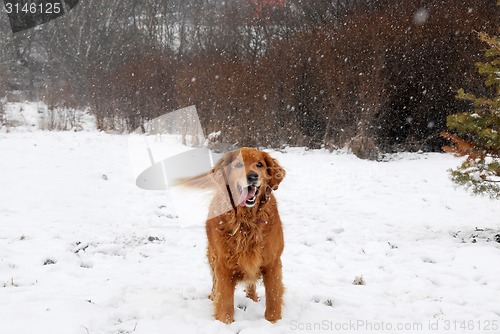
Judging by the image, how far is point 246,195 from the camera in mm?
2857

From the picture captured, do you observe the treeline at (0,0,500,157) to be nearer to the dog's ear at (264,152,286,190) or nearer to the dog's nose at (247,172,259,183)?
the dog's ear at (264,152,286,190)

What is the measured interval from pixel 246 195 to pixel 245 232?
10.8 inches

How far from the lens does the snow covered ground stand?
3.00m

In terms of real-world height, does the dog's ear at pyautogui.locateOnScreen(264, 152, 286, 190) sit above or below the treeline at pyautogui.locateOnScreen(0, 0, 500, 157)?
below

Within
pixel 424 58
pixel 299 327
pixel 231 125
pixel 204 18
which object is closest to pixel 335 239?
pixel 299 327

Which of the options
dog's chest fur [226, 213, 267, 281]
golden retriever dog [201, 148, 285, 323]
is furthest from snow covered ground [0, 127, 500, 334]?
dog's chest fur [226, 213, 267, 281]

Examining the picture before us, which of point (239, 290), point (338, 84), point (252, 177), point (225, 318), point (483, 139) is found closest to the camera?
point (252, 177)

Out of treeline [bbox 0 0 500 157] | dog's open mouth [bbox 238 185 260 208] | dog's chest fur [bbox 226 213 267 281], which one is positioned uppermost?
treeline [bbox 0 0 500 157]

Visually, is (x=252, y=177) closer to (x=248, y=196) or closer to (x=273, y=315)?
(x=248, y=196)

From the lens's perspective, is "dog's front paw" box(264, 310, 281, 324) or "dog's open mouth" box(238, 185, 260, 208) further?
"dog's front paw" box(264, 310, 281, 324)

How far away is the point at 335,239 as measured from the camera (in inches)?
210

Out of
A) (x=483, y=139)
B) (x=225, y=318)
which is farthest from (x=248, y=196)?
(x=483, y=139)

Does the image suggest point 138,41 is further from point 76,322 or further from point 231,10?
point 76,322

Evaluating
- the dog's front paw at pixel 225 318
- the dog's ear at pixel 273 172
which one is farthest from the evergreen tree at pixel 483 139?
the dog's front paw at pixel 225 318
